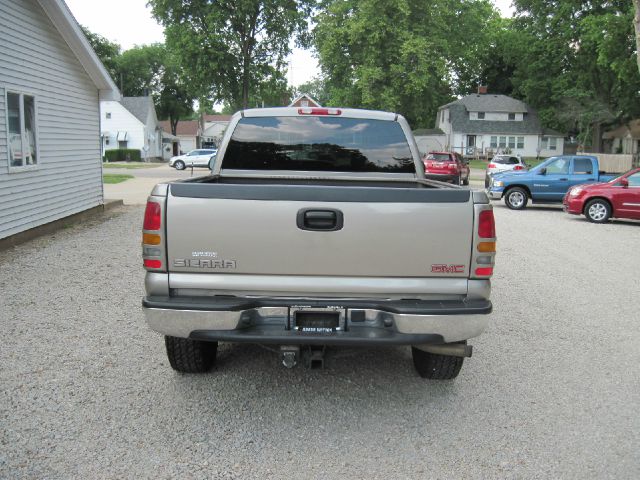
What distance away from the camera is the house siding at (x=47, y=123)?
35.6ft

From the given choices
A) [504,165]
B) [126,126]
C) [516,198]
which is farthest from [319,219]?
[126,126]

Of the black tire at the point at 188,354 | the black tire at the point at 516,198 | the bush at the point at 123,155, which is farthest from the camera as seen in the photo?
the bush at the point at 123,155

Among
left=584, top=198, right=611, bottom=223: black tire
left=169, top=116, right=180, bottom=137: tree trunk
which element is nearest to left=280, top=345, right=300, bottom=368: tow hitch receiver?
left=584, top=198, right=611, bottom=223: black tire

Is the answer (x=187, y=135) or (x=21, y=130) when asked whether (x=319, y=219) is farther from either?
(x=187, y=135)

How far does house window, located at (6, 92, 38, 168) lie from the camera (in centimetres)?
1104

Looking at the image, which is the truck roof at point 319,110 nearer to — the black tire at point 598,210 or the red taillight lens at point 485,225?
the red taillight lens at point 485,225

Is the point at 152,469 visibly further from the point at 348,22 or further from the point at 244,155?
the point at 348,22

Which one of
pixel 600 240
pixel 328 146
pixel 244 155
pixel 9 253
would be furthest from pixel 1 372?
pixel 600 240

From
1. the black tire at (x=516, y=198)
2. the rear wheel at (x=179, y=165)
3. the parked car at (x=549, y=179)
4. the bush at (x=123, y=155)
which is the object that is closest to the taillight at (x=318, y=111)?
the parked car at (x=549, y=179)

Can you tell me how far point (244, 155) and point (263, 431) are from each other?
2608 millimetres

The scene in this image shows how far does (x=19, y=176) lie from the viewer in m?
11.2

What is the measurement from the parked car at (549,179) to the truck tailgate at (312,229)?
1622cm

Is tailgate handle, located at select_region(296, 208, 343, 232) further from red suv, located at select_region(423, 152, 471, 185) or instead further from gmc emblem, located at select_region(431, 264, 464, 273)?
red suv, located at select_region(423, 152, 471, 185)

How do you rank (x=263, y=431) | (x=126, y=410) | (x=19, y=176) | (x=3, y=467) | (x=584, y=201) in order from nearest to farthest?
(x=3, y=467), (x=263, y=431), (x=126, y=410), (x=19, y=176), (x=584, y=201)
